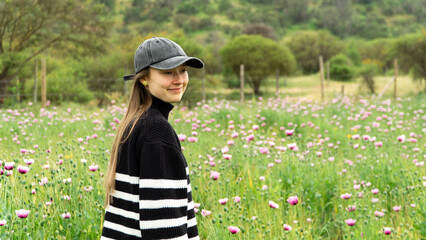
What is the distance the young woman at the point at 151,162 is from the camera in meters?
1.38

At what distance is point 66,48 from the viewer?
16.5 m

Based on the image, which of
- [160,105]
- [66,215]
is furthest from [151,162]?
[66,215]

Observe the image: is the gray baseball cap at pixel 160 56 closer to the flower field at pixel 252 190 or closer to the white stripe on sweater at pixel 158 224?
the white stripe on sweater at pixel 158 224

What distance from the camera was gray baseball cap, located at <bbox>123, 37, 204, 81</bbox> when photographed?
60.6 inches

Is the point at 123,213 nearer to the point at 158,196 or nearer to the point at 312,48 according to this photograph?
the point at 158,196

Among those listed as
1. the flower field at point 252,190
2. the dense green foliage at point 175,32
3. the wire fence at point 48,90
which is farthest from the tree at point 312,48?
the flower field at point 252,190

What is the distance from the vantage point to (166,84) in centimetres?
158

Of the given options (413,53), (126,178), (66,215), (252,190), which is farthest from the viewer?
(413,53)

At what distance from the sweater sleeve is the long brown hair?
0.15 metres

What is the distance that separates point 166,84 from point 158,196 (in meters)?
0.42

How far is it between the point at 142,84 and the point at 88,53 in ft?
51.9

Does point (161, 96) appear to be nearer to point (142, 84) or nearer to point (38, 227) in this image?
point (142, 84)

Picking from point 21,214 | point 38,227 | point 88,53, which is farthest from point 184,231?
point 88,53

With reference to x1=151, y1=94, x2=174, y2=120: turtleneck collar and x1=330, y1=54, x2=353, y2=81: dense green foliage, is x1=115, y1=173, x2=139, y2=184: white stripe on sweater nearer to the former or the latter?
x1=151, y1=94, x2=174, y2=120: turtleneck collar
